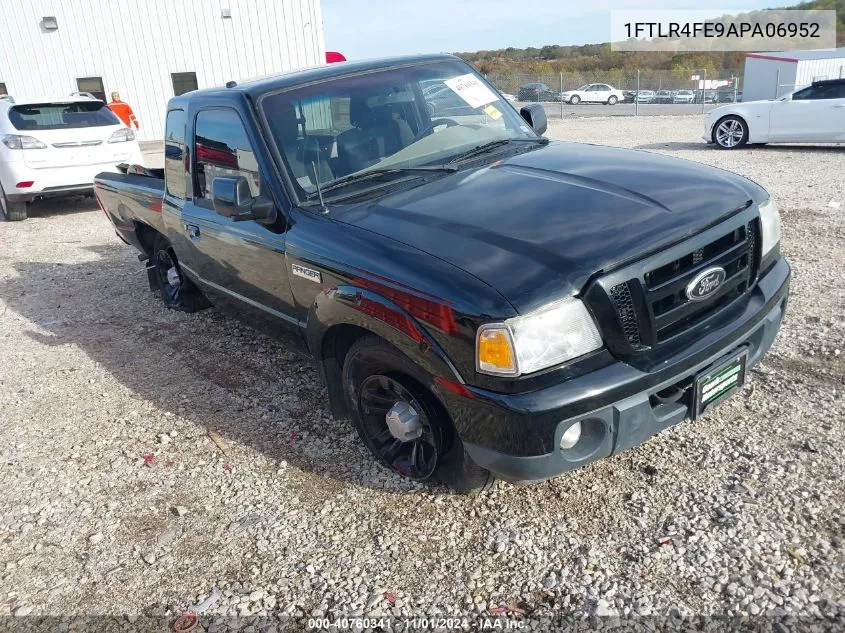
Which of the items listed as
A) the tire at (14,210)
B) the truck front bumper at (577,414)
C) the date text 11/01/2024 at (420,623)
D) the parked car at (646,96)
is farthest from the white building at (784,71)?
the date text 11/01/2024 at (420,623)

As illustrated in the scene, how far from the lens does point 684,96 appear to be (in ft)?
105

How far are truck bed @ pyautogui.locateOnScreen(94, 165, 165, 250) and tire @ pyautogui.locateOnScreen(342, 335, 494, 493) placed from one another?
2.95 meters

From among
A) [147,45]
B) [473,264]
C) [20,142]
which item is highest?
[147,45]

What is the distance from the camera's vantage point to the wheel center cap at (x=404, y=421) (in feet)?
10.0

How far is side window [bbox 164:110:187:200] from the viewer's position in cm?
455

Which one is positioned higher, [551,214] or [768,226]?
[551,214]

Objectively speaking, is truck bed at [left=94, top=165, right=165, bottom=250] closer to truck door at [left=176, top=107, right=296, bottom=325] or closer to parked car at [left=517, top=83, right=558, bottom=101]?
truck door at [left=176, top=107, right=296, bottom=325]

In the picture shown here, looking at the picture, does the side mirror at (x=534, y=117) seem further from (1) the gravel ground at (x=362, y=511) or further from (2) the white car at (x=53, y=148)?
(2) the white car at (x=53, y=148)

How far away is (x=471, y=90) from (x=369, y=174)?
1111 mm

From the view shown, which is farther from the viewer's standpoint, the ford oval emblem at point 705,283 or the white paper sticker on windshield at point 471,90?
the white paper sticker on windshield at point 471,90

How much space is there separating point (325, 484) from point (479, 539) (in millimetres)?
888

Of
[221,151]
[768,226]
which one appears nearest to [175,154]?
[221,151]

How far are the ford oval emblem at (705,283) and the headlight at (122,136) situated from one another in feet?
33.7

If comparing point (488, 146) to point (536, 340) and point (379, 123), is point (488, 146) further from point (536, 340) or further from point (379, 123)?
point (536, 340)
